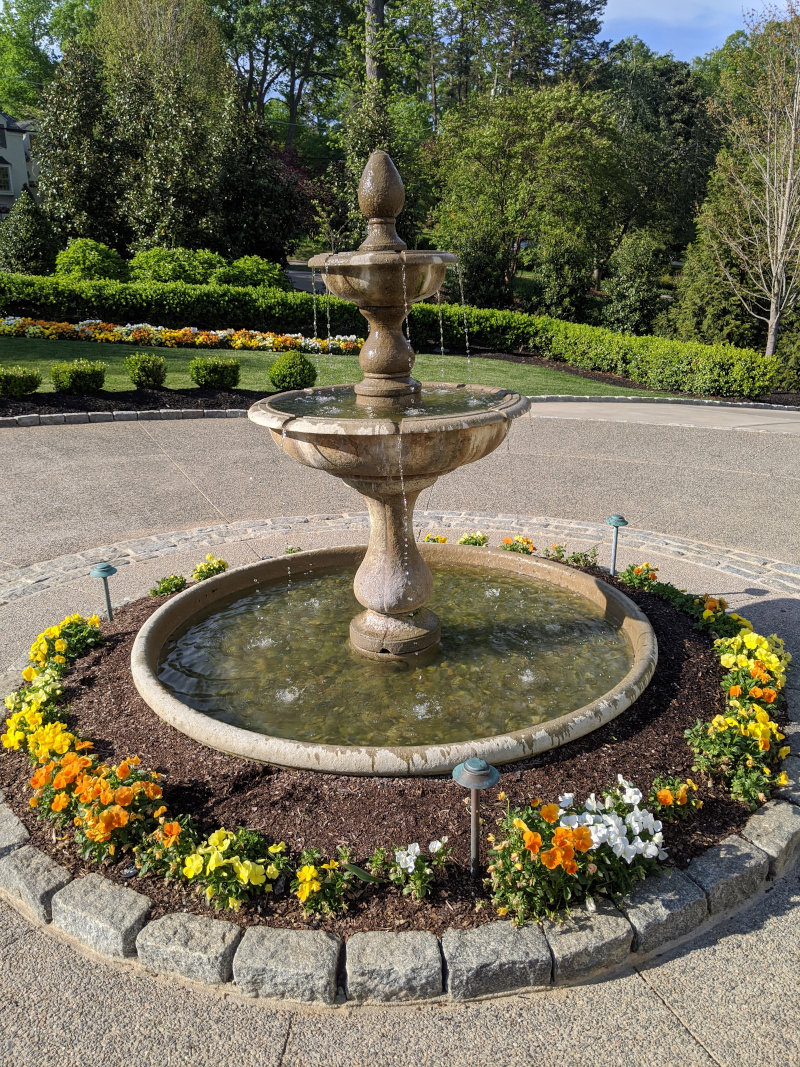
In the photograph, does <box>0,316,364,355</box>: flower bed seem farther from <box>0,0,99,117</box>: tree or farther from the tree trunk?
<box>0,0,99,117</box>: tree

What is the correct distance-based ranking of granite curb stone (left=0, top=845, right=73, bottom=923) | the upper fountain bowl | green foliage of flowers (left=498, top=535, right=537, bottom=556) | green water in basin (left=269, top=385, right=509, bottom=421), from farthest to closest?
1. green foliage of flowers (left=498, top=535, right=537, bottom=556)
2. green water in basin (left=269, top=385, right=509, bottom=421)
3. the upper fountain bowl
4. granite curb stone (left=0, top=845, right=73, bottom=923)

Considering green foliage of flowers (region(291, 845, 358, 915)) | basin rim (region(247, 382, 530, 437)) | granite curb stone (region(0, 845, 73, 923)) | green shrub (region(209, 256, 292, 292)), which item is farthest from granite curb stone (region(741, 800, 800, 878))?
green shrub (region(209, 256, 292, 292))

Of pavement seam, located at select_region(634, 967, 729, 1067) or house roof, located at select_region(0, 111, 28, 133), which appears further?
house roof, located at select_region(0, 111, 28, 133)

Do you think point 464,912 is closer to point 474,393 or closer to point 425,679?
point 425,679

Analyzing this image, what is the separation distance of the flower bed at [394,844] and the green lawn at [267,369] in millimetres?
12061

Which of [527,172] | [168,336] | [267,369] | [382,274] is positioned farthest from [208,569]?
[527,172]

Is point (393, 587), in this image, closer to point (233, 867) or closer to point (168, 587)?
point (168, 587)

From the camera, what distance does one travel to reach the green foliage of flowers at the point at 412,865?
3.27 metres

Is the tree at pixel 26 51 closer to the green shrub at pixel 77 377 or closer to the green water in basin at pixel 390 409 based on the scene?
the green shrub at pixel 77 377

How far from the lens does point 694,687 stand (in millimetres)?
4824

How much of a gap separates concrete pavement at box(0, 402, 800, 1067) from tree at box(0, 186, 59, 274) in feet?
47.5

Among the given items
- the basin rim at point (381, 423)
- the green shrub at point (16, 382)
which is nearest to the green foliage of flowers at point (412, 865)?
the basin rim at point (381, 423)

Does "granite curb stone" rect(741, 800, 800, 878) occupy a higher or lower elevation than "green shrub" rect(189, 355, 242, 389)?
lower

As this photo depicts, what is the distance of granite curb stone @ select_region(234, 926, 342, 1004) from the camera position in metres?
2.96
